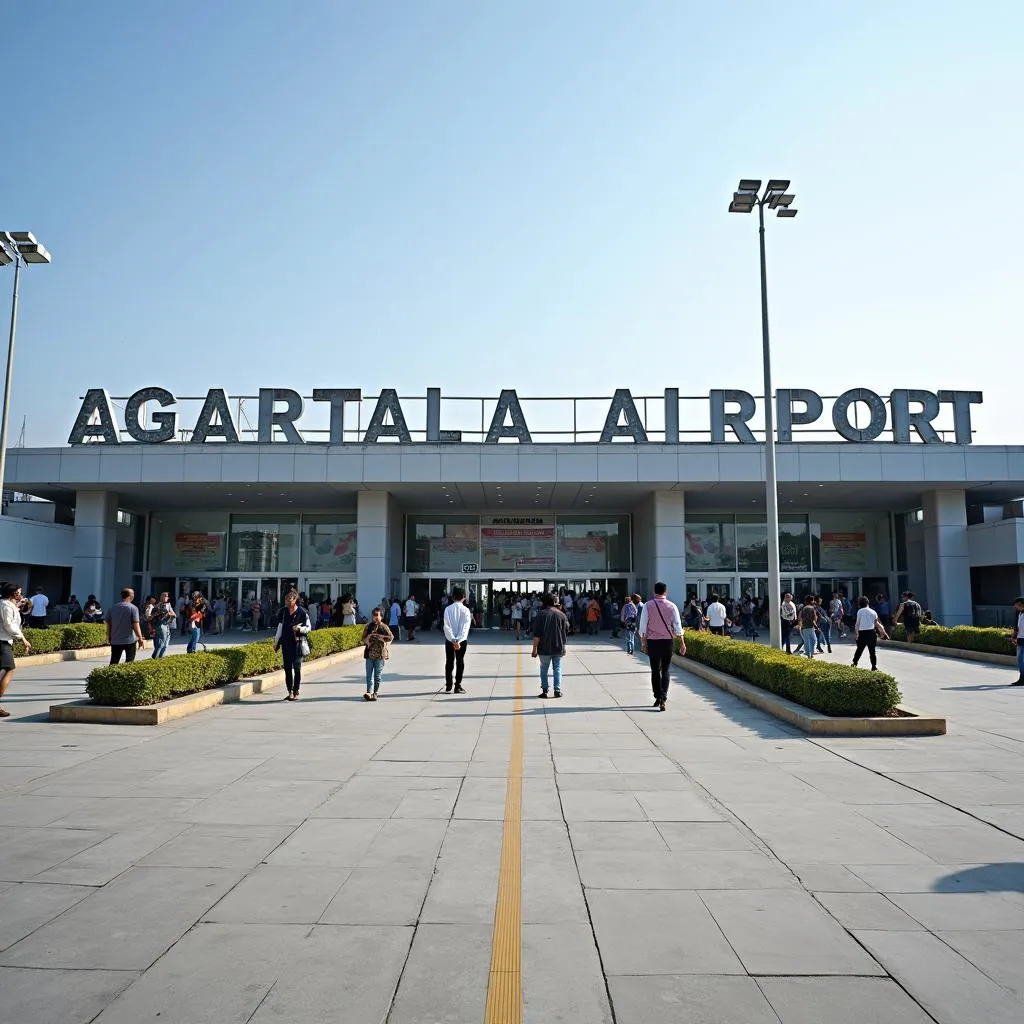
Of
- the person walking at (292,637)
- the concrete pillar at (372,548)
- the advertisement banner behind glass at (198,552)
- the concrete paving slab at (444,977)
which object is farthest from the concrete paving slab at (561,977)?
the advertisement banner behind glass at (198,552)

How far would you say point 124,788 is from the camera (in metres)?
7.39

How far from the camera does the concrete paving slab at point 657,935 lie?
12.7 feet

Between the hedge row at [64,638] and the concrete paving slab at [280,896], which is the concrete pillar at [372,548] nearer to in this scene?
the hedge row at [64,638]

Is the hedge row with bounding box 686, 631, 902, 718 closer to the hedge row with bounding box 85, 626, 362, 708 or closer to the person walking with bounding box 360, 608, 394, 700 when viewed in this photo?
the person walking with bounding box 360, 608, 394, 700

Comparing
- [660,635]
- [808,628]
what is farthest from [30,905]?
[808,628]

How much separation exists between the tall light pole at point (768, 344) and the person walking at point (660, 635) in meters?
4.37

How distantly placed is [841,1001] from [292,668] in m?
11.4

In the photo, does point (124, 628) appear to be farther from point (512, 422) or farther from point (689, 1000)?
point (512, 422)

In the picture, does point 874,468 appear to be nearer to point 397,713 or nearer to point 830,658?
point 830,658

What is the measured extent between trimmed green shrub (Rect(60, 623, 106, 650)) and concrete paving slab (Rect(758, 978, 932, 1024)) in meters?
21.6

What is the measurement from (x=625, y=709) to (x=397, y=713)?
3.46 m

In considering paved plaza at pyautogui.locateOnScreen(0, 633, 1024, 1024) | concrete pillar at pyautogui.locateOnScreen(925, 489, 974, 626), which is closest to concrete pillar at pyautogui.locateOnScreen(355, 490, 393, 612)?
concrete pillar at pyautogui.locateOnScreen(925, 489, 974, 626)

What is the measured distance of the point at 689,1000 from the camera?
11.7ft

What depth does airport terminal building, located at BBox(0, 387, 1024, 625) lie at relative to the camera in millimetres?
29078
